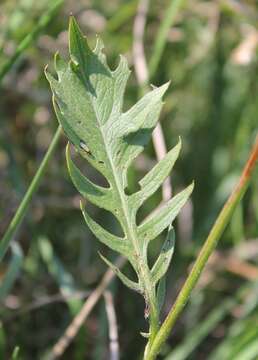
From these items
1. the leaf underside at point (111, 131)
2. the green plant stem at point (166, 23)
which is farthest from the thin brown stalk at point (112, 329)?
the green plant stem at point (166, 23)

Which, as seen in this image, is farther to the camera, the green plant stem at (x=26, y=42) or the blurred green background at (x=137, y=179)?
the blurred green background at (x=137, y=179)

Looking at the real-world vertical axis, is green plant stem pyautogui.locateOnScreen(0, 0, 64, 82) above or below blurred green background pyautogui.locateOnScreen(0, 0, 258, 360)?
above

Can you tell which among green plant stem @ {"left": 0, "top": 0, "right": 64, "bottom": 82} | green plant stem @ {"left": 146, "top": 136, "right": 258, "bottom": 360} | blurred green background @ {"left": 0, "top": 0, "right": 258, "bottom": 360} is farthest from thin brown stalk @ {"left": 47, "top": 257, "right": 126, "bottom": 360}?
green plant stem @ {"left": 146, "top": 136, "right": 258, "bottom": 360}

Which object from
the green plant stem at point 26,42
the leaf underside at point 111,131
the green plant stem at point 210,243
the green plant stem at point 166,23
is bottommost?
the green plant stem at point 210,243

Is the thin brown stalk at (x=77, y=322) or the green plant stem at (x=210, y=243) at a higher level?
the green plant stem at (x=210, y=243)

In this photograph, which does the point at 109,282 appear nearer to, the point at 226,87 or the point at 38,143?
the point at 38,143

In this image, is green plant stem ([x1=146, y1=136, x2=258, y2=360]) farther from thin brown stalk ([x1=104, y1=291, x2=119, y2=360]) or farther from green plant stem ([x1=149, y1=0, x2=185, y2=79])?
green plant stem ([x1=149, y1=0, x2=185, y2=79])

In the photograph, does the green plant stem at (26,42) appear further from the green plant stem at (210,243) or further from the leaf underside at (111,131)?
the green plant stem at (210,243)
